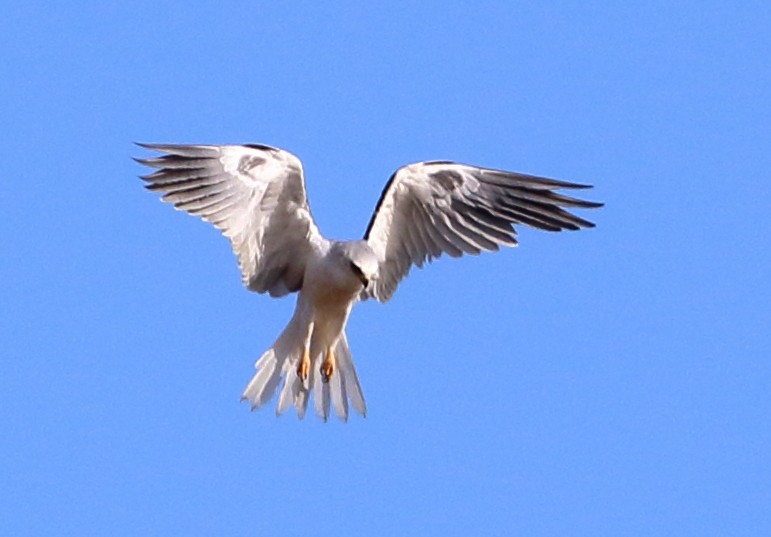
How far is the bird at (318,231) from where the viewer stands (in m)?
13.1

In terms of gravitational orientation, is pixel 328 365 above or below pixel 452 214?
below

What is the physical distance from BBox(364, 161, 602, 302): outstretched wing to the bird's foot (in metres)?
0.60

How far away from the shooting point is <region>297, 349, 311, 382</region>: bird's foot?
13578 millimetres

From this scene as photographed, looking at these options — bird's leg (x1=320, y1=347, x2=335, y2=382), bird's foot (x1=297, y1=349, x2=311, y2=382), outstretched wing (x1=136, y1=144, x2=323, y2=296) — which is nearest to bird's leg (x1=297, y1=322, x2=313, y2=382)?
bird's foot (x1=297, y1=349, x2=311, y2=382)

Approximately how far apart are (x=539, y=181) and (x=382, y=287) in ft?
4.40

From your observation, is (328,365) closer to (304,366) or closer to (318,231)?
(304,366)

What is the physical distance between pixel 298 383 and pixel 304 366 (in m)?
0.43

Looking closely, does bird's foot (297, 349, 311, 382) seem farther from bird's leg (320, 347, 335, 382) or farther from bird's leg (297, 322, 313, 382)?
bird's leg (320, 347, 335, 382)

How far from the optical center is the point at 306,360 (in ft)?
44.7

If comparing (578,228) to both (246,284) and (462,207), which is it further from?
(246,284)

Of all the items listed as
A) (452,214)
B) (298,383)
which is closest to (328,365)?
(298,383)

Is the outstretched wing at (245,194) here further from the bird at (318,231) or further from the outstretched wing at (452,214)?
the outstretched wing at (452,214)

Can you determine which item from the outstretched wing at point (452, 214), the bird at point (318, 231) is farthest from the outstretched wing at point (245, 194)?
the outstretched wing at point (452, 214)

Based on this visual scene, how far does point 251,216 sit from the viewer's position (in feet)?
43.5
